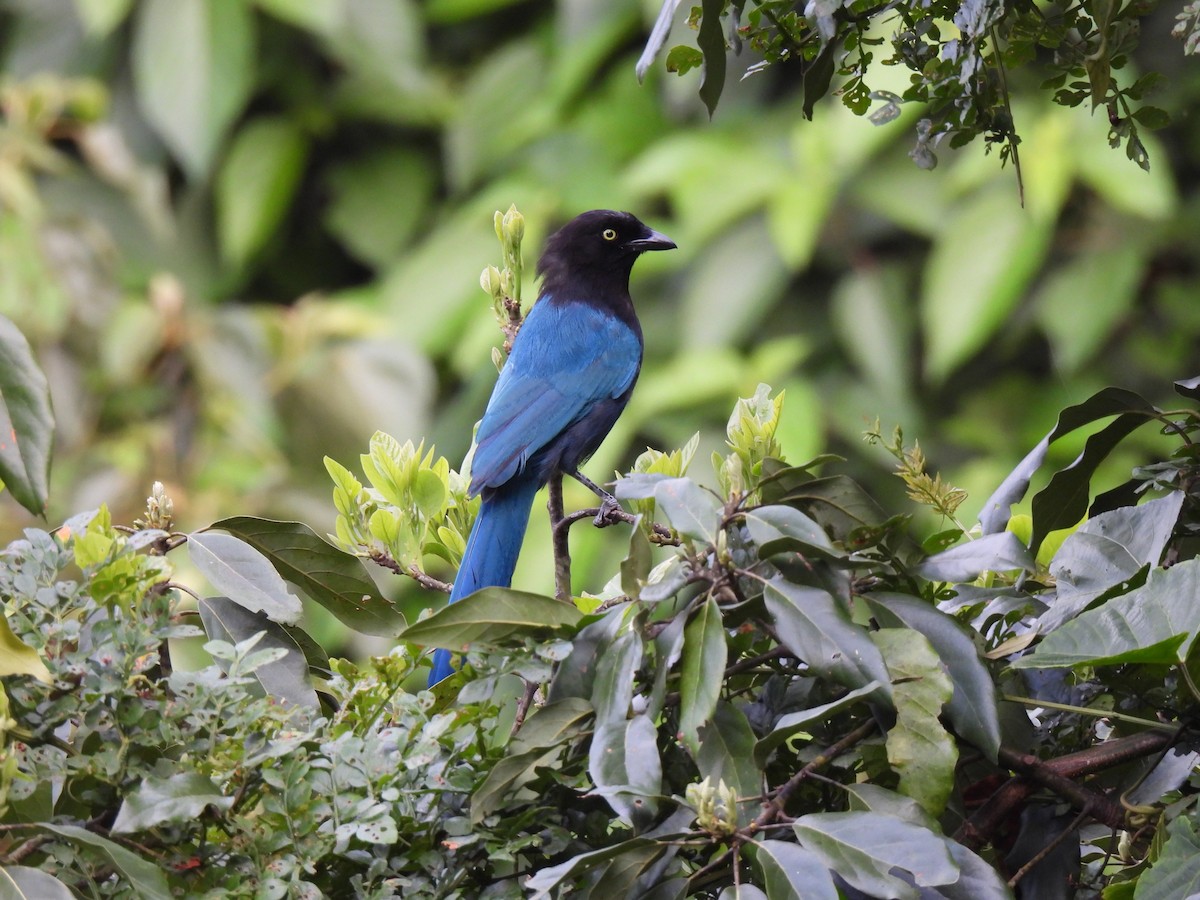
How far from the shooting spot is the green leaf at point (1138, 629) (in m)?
1.20

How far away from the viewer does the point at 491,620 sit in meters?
1.26

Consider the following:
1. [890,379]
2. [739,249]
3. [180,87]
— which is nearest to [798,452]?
[890,379]

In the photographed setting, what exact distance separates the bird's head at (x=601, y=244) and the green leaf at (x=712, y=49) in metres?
2.15

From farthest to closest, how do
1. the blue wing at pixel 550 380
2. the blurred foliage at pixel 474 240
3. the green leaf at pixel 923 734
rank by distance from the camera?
the blurred foliage at pixel 474 240, the blue wing at pixel 550 380, the green leaf at pixel 923 734

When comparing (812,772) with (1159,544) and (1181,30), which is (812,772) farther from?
(1181,30)

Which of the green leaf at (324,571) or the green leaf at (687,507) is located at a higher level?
the green leaf at (324,571)

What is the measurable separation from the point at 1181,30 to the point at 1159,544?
519mm

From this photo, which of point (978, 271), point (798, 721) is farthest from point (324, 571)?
point (978, 271)

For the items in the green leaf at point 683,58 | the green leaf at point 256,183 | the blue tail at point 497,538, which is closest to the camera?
the green leaf at point 683,58

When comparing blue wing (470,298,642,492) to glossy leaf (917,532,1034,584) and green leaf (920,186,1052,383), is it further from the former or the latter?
green leaf (920,186,1052,383)

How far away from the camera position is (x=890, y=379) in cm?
516

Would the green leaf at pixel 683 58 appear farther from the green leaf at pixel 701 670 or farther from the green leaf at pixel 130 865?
the green leaf at pixel 130 865

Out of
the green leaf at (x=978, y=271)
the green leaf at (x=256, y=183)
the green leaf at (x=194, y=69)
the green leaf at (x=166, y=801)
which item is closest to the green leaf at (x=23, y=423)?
the green leaf at (x=166, y=801)

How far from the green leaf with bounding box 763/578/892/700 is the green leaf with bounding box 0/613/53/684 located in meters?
0.67
